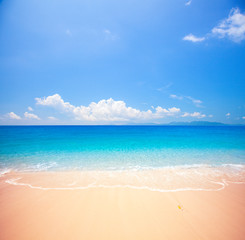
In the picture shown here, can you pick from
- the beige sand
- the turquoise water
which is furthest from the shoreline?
the turquoise water

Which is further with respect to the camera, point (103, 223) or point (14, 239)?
point (103, 223)

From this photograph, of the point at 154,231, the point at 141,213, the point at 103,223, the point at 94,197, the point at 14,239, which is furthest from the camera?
the point at 94,197

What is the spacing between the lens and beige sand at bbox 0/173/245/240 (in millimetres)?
3268

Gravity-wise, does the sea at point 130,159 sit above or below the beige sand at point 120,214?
below

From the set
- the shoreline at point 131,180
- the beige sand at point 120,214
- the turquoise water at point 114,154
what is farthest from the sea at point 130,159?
the beige sand at point 120,214

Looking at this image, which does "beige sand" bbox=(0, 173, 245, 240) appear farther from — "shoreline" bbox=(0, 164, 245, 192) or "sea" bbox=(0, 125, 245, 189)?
"sea" bbox=(0, 125, 245, 189)

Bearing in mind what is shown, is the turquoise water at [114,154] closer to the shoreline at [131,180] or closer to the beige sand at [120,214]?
the shoreline at [131,180]

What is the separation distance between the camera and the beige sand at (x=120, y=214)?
129 inches

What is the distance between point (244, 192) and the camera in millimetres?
5359

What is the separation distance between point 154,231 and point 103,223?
5.24 feet

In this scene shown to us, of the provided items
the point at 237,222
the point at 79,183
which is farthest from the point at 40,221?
the point at 237,222

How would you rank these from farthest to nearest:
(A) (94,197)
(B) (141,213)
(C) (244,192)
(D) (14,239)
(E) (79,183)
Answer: (E) (79,183)
(C) (244,192)
(A) (94,197)
(B) (141,213)
(D) (14,239)

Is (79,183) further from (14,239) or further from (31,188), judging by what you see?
(14,239)

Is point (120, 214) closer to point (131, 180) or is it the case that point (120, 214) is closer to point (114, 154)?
point (131, 180)
